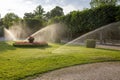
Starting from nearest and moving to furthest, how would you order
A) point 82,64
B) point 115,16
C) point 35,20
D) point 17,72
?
point 17,72 < point 82,64 < point 115,16 < point 35,20

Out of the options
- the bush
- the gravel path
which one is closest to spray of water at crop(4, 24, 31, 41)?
the bush

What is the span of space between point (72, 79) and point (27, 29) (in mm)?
37805

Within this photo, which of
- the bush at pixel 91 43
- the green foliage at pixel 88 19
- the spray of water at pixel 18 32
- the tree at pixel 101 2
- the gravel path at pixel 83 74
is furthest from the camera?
the spray of water at pixel 18 32

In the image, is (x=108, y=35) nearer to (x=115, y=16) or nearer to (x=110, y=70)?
(x=115, y=16)

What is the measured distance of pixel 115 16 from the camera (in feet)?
80.5

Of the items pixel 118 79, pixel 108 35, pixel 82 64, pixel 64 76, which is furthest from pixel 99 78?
pixel 108 35

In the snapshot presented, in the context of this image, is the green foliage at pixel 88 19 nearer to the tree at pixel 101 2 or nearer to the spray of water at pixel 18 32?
the tree at pixel 101 2

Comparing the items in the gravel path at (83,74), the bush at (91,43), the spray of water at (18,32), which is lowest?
the gravel path at (83,74)

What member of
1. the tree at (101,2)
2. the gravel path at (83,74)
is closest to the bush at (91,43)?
the gravel path at (83,74)

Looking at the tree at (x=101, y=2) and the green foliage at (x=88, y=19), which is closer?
the green foliage at (x=88, y=19)

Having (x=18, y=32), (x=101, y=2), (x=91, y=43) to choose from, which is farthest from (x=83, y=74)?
(x=18, y=32)

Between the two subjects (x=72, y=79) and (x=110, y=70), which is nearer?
(x=72, y=79)

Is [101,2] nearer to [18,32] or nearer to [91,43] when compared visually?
[18,32]

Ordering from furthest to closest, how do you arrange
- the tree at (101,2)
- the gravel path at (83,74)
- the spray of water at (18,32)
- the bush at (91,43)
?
the spray of water at (18,32) < the tree at (101,2) < the bush at (91,43) < the gravel path at (83,74)
